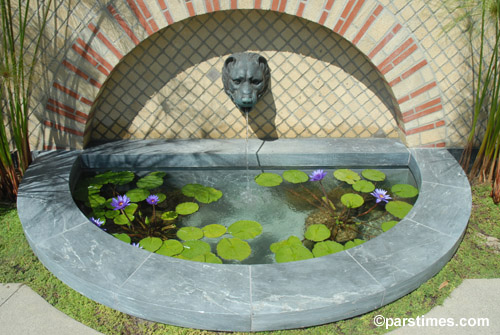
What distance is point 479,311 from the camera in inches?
103

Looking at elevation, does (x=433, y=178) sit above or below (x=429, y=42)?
below

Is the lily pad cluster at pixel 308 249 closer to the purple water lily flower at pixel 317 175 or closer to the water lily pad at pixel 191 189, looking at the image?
the purple water lily flower at pixel 317 175

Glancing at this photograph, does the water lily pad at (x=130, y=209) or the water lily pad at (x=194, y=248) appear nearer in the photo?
the water lily pad at (x=194, y=248)

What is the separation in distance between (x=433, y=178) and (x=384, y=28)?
4.29 ft

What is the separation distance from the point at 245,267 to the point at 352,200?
1.38 m

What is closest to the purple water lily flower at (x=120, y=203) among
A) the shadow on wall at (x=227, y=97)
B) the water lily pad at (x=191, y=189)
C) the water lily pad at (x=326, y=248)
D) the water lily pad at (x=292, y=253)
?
the water lily pad at (x=191, y=189)

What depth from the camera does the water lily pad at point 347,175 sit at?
3.93 metres

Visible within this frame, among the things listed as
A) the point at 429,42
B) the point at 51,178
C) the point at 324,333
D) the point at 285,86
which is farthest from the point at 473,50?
the point at 51,178

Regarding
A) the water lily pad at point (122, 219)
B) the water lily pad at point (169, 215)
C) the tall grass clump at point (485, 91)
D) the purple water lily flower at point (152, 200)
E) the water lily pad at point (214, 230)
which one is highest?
the tall grass clump at point (485, 91)

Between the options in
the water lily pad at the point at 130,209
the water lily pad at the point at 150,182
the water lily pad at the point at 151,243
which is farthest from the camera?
the water lily pad at the point at 150,182

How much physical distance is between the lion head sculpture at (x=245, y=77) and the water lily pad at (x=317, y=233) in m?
1.18

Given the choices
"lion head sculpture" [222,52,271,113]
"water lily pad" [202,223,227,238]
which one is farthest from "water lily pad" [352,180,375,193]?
"water lily pad" [202,223,227,238]

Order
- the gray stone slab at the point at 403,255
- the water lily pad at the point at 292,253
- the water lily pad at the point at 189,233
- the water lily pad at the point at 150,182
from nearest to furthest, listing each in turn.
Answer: the gray stone slab at the point at 403,255 < the water lily pad at the point at 292,253 < the water lily pad at the point at 189,233 < the water lily pad at the point at 150,182

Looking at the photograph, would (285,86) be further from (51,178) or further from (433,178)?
(51,178)
